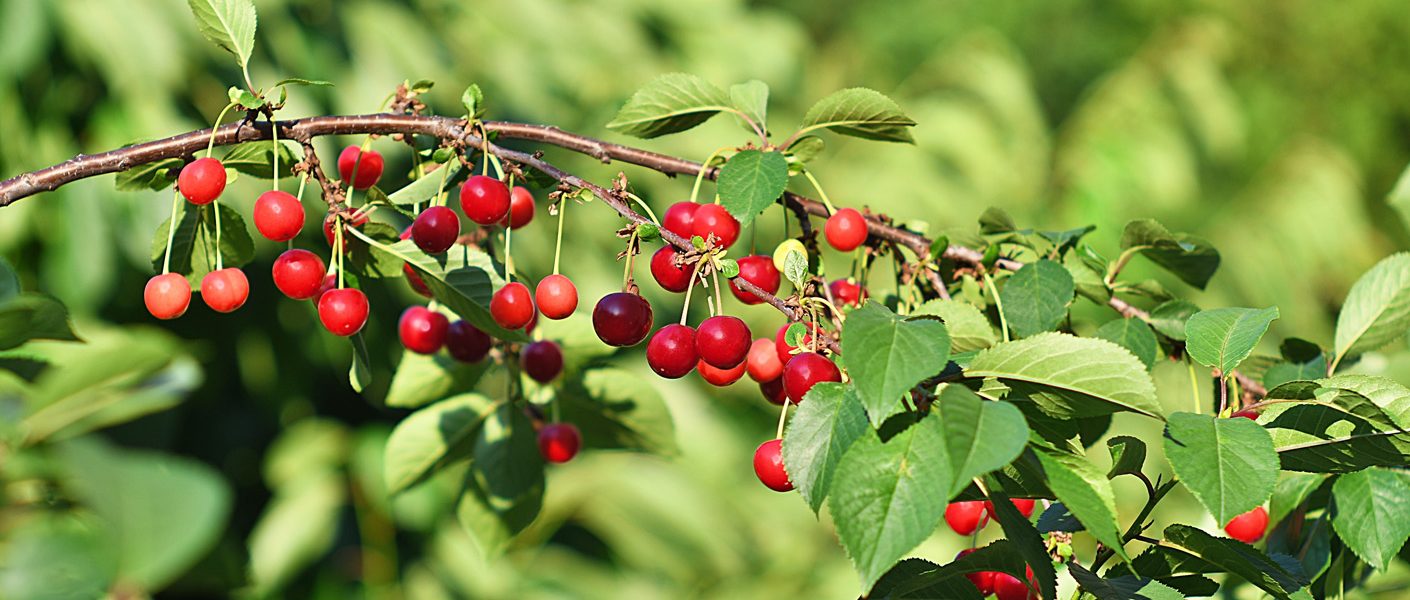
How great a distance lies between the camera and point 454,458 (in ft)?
2.39

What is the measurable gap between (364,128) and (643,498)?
1704mm

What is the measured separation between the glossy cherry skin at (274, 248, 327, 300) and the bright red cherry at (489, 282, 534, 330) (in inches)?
3.5

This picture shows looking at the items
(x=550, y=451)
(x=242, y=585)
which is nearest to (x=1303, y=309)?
(x=550, y=451)

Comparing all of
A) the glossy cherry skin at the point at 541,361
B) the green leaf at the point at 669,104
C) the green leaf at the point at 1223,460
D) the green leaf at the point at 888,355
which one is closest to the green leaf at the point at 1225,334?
the green leaf at the point at 1223,460

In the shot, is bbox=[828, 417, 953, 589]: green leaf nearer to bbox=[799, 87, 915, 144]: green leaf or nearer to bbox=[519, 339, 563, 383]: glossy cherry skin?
bbox=[799, 87, 915, 144]: green leaf

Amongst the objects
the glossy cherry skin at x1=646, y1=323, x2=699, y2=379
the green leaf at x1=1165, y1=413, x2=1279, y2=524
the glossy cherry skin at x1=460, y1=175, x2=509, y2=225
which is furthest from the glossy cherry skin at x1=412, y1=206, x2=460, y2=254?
the green leaf at x1=1165, y1=413, x2=1279, y2=524

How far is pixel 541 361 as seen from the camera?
2.21 feet

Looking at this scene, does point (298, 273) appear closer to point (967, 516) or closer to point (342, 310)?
point (342, 310)

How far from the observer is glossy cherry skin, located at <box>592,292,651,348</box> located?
19.7 inches

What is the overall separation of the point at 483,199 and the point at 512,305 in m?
0.05

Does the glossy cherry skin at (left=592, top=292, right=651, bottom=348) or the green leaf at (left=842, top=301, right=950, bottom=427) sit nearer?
the green leaf at (left=842, top=301, right=950, bottom=427)

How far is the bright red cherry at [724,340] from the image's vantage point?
1.52 ft

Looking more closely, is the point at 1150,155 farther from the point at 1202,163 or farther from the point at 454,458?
the point at 454,458

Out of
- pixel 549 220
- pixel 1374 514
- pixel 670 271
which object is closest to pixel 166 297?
pixel 670 271
